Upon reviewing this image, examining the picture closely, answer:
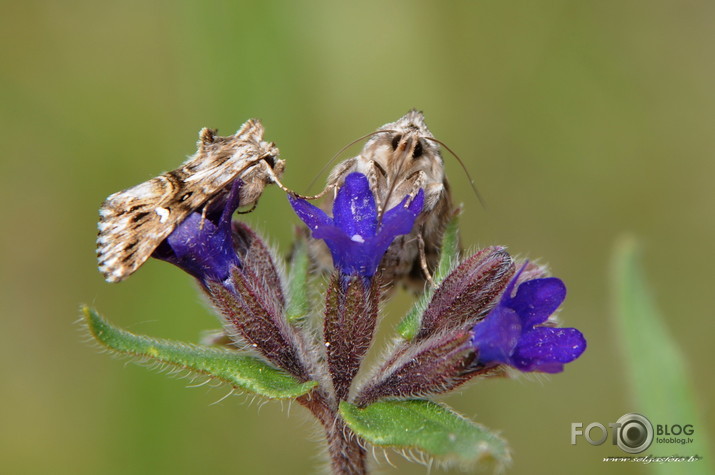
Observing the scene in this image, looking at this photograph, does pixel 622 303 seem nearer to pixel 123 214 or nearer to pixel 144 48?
pixel 123 214

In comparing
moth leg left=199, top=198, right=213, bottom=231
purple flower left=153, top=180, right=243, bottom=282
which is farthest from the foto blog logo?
moth leg left=199, top=198, right=213, bottom=231

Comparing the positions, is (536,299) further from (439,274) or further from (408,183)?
(408,183)

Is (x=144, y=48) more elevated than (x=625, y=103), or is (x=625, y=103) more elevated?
(x=144, y=48)

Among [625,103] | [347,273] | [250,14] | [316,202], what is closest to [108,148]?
[250,14]

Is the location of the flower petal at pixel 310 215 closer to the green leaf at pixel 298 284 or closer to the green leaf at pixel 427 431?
the green leaf at pixel 298 284

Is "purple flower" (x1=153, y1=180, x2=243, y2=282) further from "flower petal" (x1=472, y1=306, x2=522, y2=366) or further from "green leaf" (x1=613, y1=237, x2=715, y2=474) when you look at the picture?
"green leaf" (x1=613, y1=237, x2=715, y2=474)

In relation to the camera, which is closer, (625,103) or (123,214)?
(123,214)

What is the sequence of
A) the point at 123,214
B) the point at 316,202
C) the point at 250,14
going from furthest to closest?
the point at 250,14 → the point at 316,202 → the point at 123,214

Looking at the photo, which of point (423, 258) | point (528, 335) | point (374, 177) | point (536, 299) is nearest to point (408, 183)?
point (374, 177)
